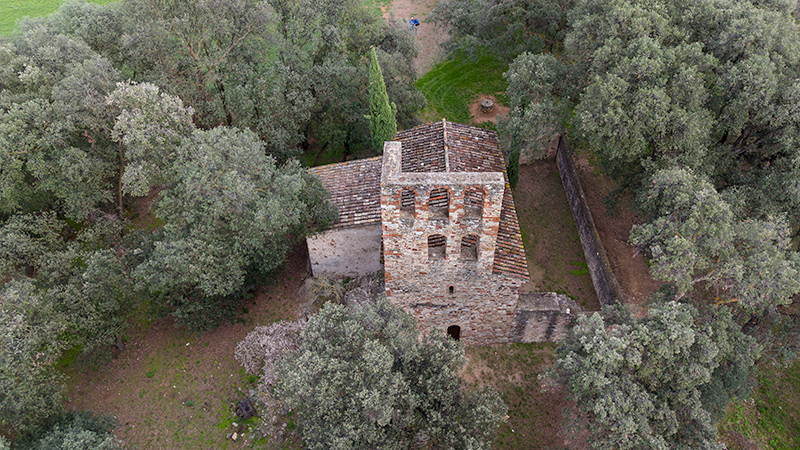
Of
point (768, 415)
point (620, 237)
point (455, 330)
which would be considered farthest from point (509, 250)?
point (768, 415)

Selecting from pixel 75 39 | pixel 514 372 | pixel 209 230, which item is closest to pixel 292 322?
pixel 209 230

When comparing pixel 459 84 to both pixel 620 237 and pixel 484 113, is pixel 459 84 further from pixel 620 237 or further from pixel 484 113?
pixel 620 237

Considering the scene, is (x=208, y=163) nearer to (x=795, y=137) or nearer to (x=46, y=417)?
(x=46, y=417)

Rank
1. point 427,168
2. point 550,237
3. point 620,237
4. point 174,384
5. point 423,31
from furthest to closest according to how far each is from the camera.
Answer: point 423,31 → point 550,237 → point 620,237 → point 427,168 → point 174,384

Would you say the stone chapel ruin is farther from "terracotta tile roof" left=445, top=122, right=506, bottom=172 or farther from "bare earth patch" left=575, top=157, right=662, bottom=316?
"bare earth patch" left=575, top=157, right=662, bottom=316

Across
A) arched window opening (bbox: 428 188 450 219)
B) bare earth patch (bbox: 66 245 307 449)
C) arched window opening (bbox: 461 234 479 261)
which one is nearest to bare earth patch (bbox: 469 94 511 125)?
arched window opening (bbox: 428 188 450 219)

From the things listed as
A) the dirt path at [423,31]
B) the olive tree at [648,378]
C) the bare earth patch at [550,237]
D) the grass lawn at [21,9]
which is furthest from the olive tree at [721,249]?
the grass lawn at [21,9]
